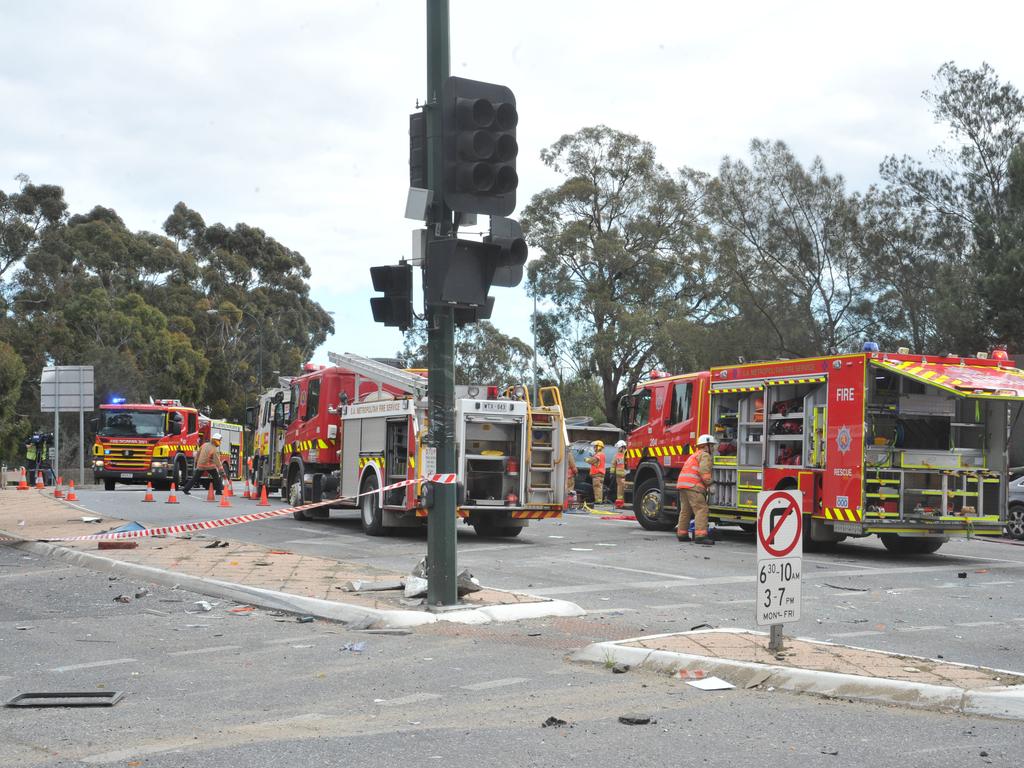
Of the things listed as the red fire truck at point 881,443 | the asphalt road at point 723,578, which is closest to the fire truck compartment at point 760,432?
the red fire truck at point 881,443

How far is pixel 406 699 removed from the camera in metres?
6.93

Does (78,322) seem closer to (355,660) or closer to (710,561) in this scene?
(710,561)

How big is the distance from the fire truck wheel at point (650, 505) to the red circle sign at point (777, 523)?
13001 mm

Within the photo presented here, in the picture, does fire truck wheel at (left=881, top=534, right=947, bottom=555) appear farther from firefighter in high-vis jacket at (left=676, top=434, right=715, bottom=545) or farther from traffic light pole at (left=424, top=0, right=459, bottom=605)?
traffic light pole at (left=424, top=0, right=459, bottom=605)

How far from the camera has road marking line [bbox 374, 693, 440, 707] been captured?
22.3 ft

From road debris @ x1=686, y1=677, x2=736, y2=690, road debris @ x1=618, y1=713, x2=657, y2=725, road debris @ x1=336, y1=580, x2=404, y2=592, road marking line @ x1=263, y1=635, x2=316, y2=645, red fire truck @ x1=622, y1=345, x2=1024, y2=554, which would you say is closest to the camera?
road debris @ x1=618, y1=713, x2=657, y2=725

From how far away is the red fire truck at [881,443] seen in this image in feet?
54.0

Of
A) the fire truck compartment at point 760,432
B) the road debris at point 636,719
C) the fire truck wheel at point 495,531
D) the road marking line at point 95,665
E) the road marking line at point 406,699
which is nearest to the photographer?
the road debris at point 636,719

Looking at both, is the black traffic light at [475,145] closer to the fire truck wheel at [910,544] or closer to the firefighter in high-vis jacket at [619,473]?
the fire truck wheel at [910,544]

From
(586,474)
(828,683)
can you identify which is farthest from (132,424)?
(828,683)

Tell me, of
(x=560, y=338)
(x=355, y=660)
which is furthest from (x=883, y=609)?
(x=560, y=338)

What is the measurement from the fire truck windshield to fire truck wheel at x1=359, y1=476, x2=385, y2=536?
18664mm

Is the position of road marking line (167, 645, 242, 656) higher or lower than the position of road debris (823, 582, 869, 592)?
higher

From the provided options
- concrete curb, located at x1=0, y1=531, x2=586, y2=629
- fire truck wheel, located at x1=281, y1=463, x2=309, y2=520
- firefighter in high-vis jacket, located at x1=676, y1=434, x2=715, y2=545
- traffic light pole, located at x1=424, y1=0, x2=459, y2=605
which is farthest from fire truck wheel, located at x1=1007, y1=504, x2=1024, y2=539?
traffic light pole, located at x1=424, y1=0, x2=459, y2=605
